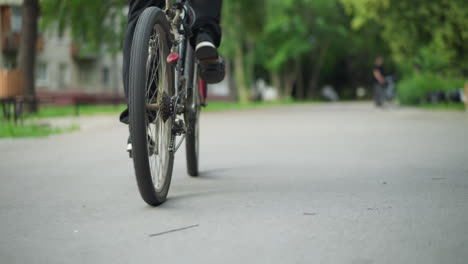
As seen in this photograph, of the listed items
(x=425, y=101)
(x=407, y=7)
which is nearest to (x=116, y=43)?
(x=407, y=7)

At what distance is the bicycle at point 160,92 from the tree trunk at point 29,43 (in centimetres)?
1776

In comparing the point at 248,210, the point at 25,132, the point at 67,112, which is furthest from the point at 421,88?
the point at 248,210

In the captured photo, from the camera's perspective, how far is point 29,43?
22.5m

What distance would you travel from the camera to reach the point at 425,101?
101 feet

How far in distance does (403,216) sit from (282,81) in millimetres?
54921

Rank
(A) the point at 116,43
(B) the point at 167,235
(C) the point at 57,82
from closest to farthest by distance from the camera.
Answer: (B) the point at 167,235 < (A) the point at 116,43 < (C) the point at 57,82

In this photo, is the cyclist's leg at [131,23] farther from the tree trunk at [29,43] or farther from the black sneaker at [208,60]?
the tree trunk at [29,43]

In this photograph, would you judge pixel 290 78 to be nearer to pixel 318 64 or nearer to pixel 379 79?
pixel 318 64

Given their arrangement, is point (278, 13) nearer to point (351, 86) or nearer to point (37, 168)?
point (351, 86)

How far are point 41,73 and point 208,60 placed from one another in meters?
47.1

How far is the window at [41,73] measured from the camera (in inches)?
1982

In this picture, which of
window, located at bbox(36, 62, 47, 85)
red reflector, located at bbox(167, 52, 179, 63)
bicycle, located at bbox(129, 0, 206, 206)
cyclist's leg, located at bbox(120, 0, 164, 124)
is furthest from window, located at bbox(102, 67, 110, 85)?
red reflector, located at bbox(167, 52, 179, 63)

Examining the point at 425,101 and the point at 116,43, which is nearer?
the point at 116,43

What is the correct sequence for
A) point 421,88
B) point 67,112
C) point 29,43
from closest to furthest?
point 29,43, point 67,112, point 421,88
